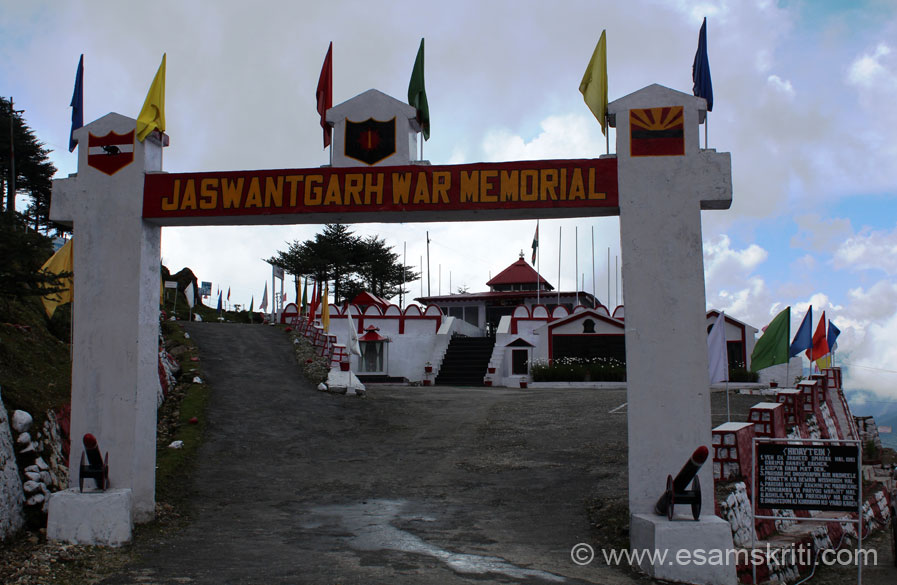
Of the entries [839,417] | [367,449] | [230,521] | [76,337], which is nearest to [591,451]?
[367,449]

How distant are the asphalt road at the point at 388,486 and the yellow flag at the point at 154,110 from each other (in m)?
4.56

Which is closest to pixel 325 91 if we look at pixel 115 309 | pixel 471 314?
pixel 115 309

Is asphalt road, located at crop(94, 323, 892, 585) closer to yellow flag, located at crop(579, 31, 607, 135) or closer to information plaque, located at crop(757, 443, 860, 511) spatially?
information plaque, located at crop(757, 443, 860, 511)

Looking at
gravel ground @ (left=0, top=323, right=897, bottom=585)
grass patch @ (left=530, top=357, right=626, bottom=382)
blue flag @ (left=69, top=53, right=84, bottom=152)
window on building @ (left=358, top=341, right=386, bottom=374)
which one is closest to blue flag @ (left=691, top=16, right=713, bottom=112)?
gravel ground @ (left=0, top=323, right=897, bottom=585)

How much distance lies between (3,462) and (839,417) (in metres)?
19.7

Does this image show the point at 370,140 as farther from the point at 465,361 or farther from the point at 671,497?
the point at 465,361

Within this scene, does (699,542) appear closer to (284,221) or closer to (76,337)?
(284,221)

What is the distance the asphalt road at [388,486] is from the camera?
261 inches

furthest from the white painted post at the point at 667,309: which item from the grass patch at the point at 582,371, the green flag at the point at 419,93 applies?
the grass patch at the point at 582,371

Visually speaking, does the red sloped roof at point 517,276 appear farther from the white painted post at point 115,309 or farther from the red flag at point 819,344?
the white painted post at point 115,309

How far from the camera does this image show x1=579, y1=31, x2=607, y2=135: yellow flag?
7.59 meters

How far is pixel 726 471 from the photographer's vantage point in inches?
392

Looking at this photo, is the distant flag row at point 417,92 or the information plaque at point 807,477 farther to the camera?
the distant flag row at point 417,92

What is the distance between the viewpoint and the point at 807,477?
6898mm
